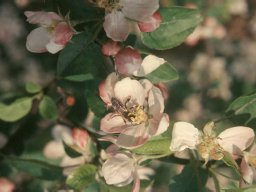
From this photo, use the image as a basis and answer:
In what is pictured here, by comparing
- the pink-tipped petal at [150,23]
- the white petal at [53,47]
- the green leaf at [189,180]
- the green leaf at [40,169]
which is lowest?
the green leaf at [40,169]

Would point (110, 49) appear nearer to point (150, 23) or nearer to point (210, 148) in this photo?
point (150, 23)

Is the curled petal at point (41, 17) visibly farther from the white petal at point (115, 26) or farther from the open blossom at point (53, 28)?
the white petal at point (115, 26)

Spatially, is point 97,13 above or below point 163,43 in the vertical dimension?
above

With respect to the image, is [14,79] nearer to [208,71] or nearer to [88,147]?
[208,71]

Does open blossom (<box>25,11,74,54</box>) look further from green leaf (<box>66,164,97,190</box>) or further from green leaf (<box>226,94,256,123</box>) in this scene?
green leaf (<box>226,94,256,123</box>)

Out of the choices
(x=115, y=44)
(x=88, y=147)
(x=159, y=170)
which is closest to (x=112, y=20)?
(x=115, y=44)

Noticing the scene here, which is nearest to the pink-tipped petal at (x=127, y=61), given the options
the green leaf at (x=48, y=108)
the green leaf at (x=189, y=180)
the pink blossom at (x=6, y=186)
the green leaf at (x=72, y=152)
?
the green leaf at (x=189, y=180)

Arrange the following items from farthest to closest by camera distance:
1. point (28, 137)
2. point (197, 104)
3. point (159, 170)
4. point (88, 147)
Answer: point (197, 104) < point (159, 170) < point (28, 137) < point (88, 147)
